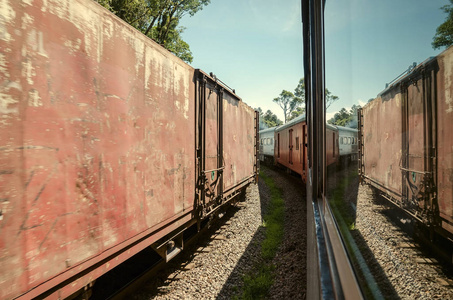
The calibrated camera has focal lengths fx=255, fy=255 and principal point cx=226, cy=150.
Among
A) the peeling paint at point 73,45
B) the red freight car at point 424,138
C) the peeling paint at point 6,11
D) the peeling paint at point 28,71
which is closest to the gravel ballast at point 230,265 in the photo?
the peeling paint at point 28,71

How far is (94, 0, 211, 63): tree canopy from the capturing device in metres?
14.7

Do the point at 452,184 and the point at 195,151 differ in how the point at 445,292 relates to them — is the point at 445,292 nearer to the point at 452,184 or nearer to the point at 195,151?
the point at 452,184

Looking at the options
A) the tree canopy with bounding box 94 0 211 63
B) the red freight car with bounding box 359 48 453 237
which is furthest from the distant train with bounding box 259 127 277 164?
the red freight car with bounding box 359 48 453 237

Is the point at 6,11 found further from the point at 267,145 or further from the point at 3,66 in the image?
the point at 267,145

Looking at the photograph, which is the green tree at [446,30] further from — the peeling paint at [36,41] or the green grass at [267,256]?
the green grass at [267,256]

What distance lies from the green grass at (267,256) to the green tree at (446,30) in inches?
173

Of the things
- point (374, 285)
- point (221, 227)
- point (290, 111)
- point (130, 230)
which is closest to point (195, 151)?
point (130, 230)

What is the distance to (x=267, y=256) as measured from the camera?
18.3 feet

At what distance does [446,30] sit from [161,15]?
2202 centimetres

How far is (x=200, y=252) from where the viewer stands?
5.45 meters

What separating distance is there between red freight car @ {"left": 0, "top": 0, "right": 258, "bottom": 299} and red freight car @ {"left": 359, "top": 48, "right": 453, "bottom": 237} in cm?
234

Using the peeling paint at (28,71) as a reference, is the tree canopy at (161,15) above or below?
above

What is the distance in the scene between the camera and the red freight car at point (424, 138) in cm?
47

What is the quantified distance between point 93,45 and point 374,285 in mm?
2916
